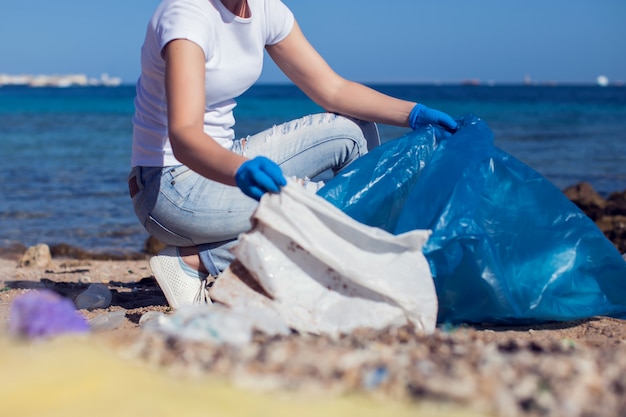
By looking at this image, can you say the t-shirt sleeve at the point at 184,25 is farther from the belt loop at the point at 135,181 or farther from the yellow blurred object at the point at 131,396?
the yellow blurred object at the point at 131,396

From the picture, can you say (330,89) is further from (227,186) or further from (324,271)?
(324,271)

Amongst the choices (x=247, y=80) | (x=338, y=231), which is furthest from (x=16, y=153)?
(x=338, y=231)

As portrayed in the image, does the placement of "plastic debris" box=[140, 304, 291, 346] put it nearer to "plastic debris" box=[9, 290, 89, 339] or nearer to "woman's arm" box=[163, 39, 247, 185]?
"plastic debris" box=[9, 290, 89, 339]

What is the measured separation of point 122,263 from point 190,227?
2221 millimetres

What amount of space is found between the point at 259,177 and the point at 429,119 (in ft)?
3.60

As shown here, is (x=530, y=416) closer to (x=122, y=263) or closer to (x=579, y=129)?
(x=122, y=263)

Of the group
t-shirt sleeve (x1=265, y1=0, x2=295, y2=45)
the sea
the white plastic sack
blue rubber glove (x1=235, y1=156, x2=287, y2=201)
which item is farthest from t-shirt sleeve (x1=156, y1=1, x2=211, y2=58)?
the sea

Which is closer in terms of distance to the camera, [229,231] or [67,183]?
[229,231]

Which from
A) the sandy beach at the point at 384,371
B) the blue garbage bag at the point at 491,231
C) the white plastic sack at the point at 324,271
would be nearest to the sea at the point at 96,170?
the blue garbage bag at the point at 491,231

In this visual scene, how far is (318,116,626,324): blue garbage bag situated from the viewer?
255 centimetres

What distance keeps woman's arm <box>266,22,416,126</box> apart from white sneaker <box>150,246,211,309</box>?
0.92m

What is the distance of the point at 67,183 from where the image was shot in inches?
345

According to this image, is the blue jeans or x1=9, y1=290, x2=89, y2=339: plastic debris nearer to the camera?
x1=9, y1=290, x2=89, y2=339: plastic debris

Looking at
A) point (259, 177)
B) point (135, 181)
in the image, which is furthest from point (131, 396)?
point (135, 181)
